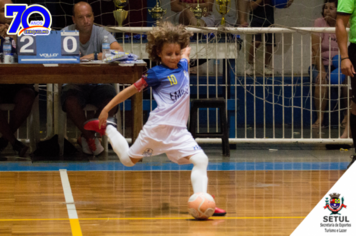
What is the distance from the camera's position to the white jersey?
11.3ft

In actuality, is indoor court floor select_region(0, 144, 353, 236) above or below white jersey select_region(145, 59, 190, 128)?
below

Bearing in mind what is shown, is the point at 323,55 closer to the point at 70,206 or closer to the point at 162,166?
the point at 162,166

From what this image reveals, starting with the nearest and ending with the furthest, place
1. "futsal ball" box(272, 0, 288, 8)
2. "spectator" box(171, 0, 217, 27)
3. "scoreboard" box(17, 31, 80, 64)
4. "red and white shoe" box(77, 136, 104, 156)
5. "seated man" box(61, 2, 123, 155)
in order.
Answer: "scoreboard" box(17, 31, 80, 64)
"seated man" box(61, 2, 123, 155)
"red and white shoe" box(77, 136, 104, 156)
"spectator" box(171, 0, 217, 27)
"futsal ball" box(272, 0, 288, 8)

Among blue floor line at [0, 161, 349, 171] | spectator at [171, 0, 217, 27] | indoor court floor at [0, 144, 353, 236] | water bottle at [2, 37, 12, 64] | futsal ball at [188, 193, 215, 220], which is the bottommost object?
blue floor line at [0, 161, 349, 171]

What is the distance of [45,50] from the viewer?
5199mm

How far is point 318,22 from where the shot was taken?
681 centimetres

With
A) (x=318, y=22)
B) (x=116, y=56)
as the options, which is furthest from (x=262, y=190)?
(x=318, y=22)

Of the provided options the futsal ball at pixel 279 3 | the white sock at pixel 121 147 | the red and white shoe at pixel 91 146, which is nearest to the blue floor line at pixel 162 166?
the red and white shoe at pixel 91 146

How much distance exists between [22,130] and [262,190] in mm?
4407

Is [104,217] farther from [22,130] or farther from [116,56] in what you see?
[22,130]

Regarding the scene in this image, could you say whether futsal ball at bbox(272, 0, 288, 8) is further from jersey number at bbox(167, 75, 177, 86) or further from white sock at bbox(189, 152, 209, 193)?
white sock at bbox(189, 152, 209, 193)

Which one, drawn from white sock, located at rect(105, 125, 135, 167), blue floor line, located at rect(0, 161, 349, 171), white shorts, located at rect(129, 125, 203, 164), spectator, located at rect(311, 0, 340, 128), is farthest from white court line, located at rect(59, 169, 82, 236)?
spectator, located at rect(311, 0, 340, 128)

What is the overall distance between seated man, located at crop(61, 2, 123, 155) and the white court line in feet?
2.76

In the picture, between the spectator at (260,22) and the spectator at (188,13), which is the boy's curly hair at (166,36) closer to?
the spectator at (260,22)
